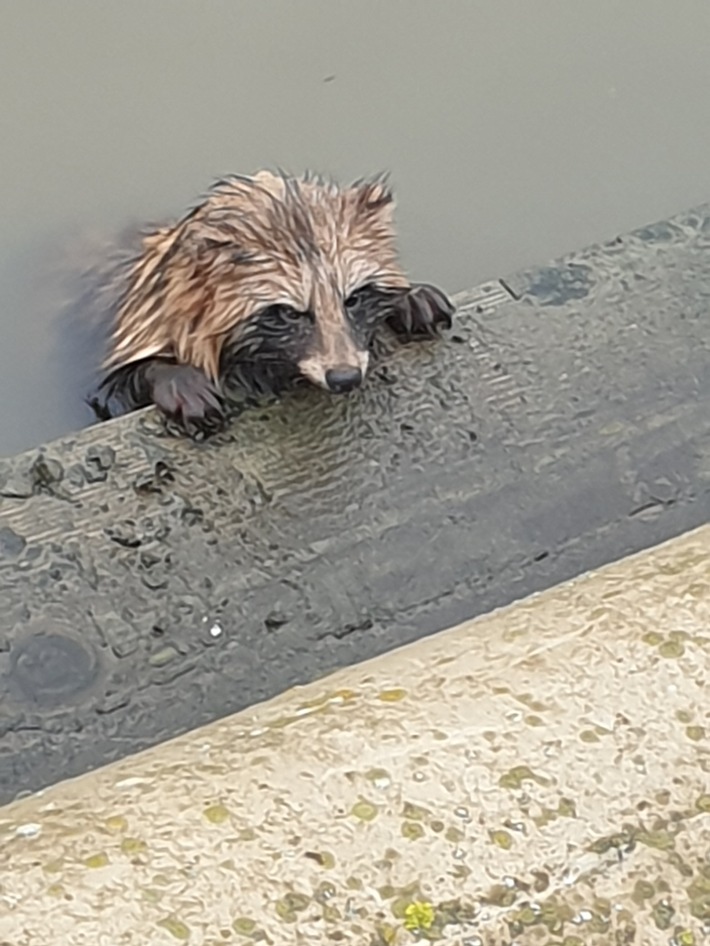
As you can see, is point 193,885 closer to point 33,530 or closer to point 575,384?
point 33,530

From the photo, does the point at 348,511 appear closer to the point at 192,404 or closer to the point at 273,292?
the point at 192,404

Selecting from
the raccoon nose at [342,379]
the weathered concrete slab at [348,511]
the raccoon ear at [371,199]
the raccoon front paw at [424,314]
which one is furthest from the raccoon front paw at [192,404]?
the raccoon ear at [371,199]

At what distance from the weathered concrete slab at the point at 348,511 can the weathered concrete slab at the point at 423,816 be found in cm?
53

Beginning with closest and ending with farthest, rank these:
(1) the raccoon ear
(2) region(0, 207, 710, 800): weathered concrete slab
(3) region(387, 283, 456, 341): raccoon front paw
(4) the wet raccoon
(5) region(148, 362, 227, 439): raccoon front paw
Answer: (2) region(0, 207, 710, 800): weathered concrete slab
(5) region(148, 362, 227, 439): raccoon front paw
(3) region(387, 283, 456, 341): raccoon front paw
(4) the wet raccoon
(1) the raccoon ear

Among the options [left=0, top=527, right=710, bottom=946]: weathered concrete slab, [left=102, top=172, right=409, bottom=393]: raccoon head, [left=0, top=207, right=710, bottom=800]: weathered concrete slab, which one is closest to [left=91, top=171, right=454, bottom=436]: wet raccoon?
[left=102, top=172, right=409, bottom=393]: raccoon head

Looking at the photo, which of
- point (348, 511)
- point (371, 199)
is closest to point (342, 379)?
point (348, 511)

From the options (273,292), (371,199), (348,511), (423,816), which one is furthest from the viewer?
(371,199)

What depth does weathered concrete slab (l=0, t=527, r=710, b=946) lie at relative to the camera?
2070mm

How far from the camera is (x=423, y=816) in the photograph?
219 centimetres

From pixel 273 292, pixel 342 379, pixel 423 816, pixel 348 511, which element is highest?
pixel 273 292

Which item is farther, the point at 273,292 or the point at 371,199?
the point at 371,199

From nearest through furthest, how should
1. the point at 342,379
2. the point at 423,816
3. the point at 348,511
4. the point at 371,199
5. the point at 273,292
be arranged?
1. the point at 423,816
2. the point at 348,511
3. the point at 342,379
4. the point at 273,292
5. the point at 371,199

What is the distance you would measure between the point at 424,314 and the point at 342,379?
29cm

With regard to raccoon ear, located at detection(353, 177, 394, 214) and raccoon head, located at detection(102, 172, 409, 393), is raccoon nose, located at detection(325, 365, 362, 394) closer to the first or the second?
raccoon head, located at detection(102, 172, 409, 393)
